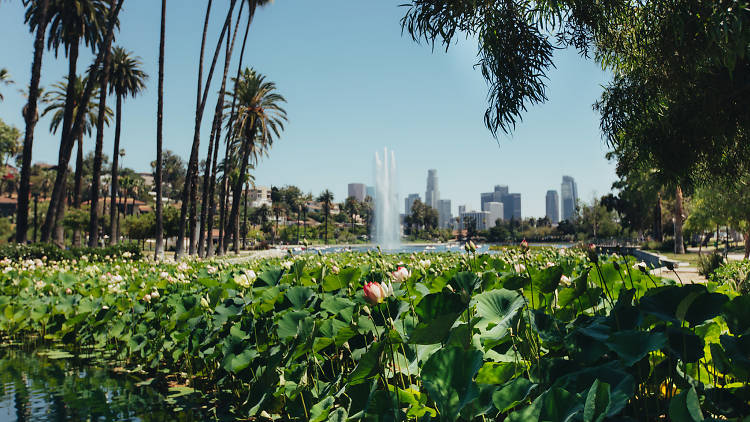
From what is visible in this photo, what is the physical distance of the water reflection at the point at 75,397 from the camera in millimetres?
4105

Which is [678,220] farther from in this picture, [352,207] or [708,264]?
[352,207]

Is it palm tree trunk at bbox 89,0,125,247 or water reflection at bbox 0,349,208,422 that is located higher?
palm tree trunk at bbox 89,0,125,247

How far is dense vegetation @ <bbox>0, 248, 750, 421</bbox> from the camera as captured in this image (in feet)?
5.16

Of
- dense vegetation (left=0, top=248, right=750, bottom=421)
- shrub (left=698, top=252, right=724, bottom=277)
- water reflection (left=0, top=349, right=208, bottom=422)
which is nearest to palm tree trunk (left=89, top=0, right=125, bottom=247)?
water reflection (left=0, top=349, right=208, bottom=422)

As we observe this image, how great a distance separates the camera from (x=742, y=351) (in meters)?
1.62

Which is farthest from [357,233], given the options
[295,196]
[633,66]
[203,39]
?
[633,66]

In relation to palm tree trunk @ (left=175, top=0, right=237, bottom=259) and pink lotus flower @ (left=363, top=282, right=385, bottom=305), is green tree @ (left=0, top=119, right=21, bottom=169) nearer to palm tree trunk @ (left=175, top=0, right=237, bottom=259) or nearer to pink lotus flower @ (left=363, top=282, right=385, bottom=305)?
palm tree trunk @ (left=175, top=0, right=237, bottom=259)

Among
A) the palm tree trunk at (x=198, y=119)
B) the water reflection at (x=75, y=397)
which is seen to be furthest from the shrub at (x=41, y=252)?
the water reflection at (x=75, y=397)

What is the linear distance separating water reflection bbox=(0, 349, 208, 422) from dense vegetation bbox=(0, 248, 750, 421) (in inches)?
17.4

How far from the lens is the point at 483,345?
2.33 metres

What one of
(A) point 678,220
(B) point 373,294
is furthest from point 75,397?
(A) point 678,220

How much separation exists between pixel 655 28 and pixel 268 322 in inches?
242

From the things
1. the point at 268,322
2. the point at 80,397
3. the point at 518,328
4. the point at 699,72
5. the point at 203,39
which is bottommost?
the point at 80,397

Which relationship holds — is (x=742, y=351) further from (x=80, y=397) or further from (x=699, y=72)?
(x=699, y=72)
